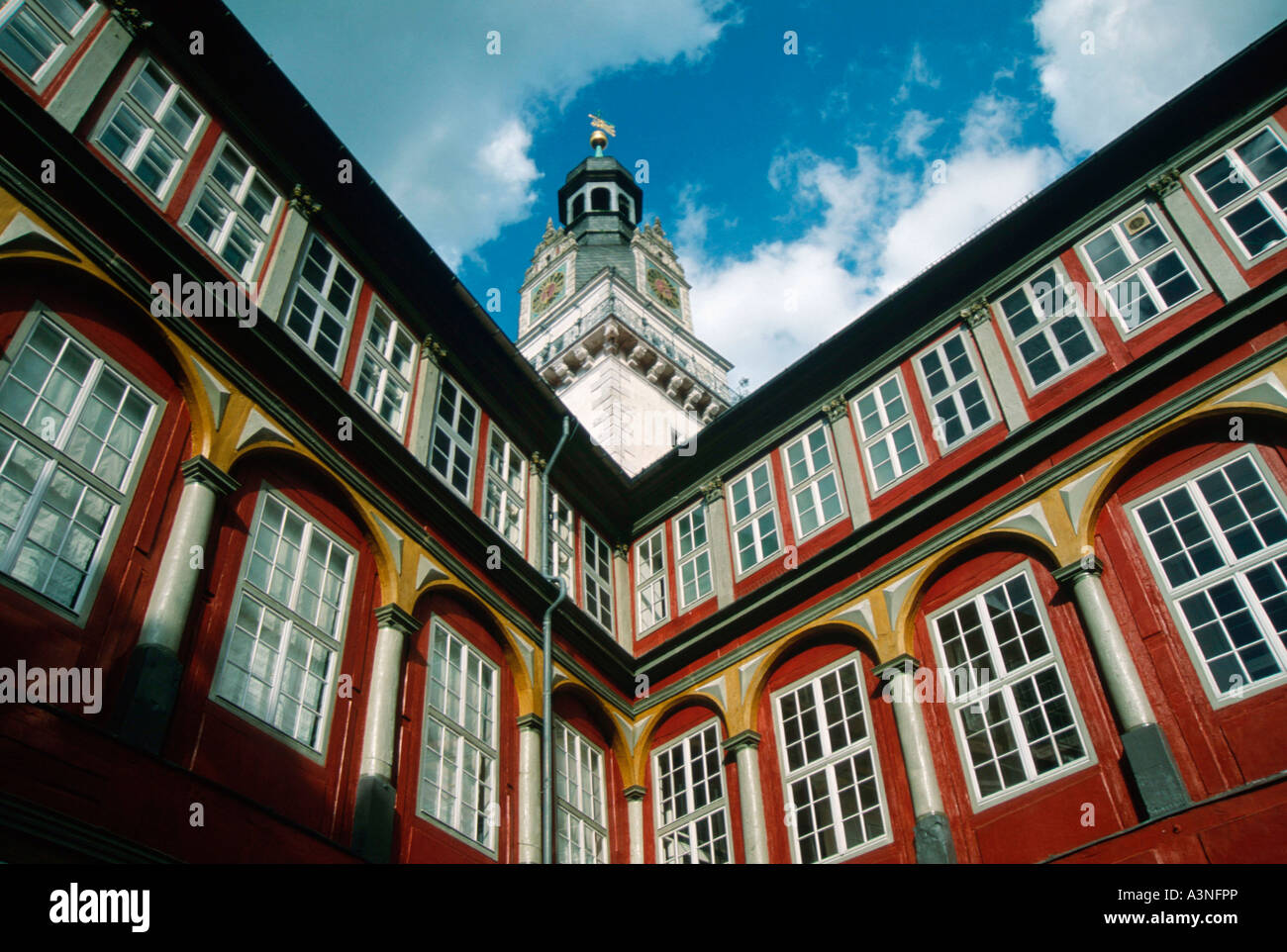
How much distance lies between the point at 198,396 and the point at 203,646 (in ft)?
10.3

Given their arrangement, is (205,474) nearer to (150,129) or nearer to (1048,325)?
(150,129)

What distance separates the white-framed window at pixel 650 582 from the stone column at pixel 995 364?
7.24 metres

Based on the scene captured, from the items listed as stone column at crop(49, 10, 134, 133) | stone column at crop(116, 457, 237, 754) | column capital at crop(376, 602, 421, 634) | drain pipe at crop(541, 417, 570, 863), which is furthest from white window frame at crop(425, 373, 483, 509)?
stone column at crop(49, 10, 134, 133)

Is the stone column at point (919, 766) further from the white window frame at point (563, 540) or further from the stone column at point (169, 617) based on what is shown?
the stone column at point (169, 617)

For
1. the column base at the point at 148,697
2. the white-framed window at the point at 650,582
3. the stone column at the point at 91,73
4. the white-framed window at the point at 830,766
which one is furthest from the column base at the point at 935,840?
the stone column at the point at 91,73

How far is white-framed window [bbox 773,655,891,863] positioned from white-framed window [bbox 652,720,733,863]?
1294mm

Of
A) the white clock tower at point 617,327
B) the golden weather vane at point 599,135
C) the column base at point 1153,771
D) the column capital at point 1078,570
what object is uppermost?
the golden weather vane at point 599,135

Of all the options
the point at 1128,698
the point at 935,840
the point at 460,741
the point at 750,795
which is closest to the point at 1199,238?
the point at 1128,698

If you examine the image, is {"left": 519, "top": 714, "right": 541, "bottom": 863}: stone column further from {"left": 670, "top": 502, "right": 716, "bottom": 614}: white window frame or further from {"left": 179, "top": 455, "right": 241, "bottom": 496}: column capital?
{"left": 179, "top": 455, "right": 241, "bottom": 496}: column capital

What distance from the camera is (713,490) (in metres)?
21.2

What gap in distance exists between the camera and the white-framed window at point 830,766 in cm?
1536

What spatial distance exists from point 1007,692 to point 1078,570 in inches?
72.9

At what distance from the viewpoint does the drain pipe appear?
15.7 meters

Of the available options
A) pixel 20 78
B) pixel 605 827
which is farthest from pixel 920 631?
pixel 20 78
